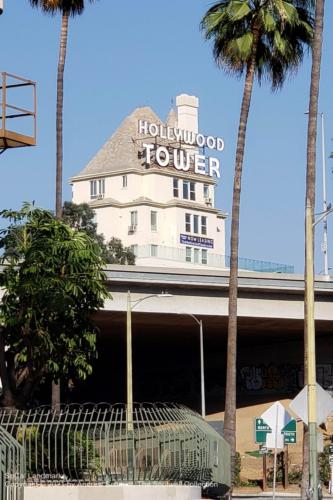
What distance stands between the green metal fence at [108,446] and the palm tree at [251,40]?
24130mm

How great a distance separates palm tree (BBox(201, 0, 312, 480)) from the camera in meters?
49.0

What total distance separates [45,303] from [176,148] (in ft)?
411

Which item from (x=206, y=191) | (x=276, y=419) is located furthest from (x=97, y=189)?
(x=276, y=419)

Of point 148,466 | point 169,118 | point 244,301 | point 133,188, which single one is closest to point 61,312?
point 148,466

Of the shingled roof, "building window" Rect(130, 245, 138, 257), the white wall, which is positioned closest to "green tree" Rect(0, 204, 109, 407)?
"building window" Rect(130, 245, 138, 257)

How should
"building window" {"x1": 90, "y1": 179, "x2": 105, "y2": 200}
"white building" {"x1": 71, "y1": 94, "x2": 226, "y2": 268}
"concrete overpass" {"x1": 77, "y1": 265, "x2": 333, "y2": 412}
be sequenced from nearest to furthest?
1. "concrete overpass" {"x1": 77, "y1": 265, "x2": 333, "y2": 412}
2. "white building" {"x1": 71, "y1": 94, "x2": 226, "y2": 268}
3. "building window" {"x1": 90, "y1": 179, "x2": 105, "y2": 200}

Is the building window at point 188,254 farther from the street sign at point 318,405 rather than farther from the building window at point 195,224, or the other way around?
the street sign at point 318,405

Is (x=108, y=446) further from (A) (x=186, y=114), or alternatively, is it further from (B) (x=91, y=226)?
(A) (x=186, y=114)

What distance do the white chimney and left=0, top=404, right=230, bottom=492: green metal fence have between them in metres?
135

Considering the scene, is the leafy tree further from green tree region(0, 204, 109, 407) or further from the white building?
green tree region(0, 204, 109, 407)

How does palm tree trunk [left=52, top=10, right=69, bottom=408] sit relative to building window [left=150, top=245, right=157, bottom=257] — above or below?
below

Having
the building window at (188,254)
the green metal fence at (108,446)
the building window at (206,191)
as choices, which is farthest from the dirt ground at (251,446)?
the building window at (206,191)

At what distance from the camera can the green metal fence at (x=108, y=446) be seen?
23.8 m

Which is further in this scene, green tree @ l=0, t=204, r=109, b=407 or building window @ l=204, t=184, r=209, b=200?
building window @ l=204, t=184, r=209, b=200
